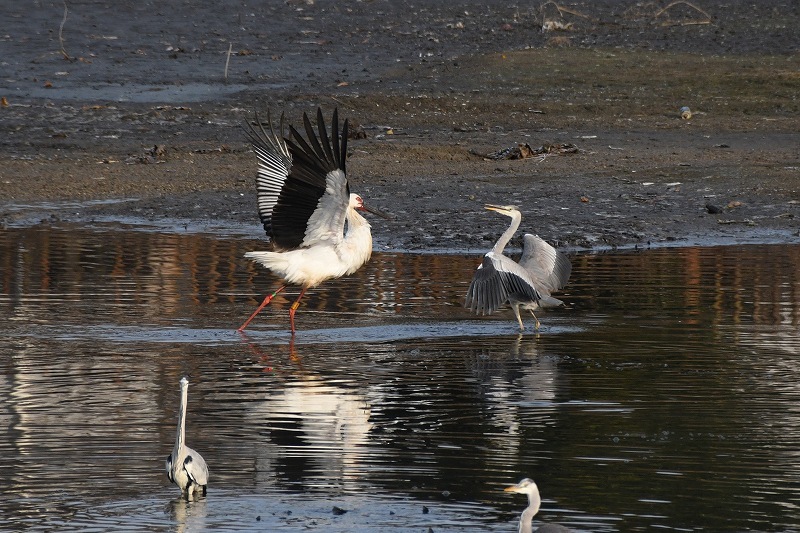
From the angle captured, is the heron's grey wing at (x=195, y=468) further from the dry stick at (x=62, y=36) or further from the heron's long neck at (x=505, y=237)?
the dry stick at (x=62, y=36)

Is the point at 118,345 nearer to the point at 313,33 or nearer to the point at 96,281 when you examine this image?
the point at 96,281

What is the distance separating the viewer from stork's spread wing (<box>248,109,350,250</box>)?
10047 millimetres

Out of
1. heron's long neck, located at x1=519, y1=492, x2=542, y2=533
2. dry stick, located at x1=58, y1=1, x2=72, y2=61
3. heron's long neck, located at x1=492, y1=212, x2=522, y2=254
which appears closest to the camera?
heron's long neck, located at x1=519, y1=492, x2=542, y2=533

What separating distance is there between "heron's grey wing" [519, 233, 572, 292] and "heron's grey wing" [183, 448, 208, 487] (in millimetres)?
5278

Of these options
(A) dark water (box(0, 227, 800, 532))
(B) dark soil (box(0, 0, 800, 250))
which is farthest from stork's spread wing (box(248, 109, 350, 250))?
(B) dark soil (box(0, 0, 800, 250))

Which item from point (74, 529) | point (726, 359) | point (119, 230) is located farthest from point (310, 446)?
point (119, 230)

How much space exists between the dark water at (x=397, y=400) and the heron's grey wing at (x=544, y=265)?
29 centimetres

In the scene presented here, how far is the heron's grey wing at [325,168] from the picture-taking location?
988 cm

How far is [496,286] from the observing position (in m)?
10.6

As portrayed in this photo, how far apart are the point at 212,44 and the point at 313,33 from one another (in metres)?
2.11

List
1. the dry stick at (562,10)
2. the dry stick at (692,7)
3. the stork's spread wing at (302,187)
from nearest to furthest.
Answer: the stork's spread wing at (302,187) < the dry stick at (692,7) < the dry stick at (562,10)

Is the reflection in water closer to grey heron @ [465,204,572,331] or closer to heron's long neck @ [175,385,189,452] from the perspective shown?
heron's long neck @ [175,385,189,452]

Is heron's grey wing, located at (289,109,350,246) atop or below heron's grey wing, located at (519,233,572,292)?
atop

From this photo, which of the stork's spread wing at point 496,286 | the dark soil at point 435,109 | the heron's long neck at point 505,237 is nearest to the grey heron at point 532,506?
the stork's spread wing at point 496,286
